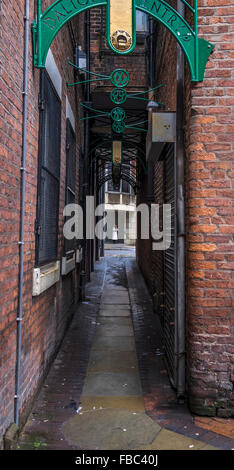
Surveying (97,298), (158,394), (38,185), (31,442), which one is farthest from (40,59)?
(97,298)

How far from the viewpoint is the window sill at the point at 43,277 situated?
11.6 ft

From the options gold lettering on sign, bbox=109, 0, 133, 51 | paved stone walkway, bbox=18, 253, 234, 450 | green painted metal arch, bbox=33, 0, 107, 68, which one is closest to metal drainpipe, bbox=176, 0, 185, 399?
paved stone walkway, bbox=18, 253, 234, 450

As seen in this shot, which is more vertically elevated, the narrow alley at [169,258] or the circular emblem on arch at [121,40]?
the circular emblem on arch at [121,40]

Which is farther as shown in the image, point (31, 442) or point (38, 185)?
point (38, 185)

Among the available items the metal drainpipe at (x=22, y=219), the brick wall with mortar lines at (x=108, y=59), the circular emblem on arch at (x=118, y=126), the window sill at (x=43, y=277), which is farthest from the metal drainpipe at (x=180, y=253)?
the brick wall with mortar lines at (x=108, y=59)

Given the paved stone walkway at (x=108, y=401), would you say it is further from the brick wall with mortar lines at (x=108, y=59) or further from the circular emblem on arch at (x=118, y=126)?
the brick wall with mortar lines at (x=108, y=59)

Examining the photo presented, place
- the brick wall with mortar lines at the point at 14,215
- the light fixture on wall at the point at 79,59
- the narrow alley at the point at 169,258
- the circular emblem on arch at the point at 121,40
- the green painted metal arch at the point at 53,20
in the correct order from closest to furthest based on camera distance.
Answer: the brick wall with mortar lines at the point at 14,215 → the narrow alley at the point at 169,258 → the green painted metal arch at the point at 53,20 → the circular emblem on arch at the point at 121,40 → the light fixture on wall at the point at 79,59

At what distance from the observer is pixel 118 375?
14.4ft

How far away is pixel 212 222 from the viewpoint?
338cm

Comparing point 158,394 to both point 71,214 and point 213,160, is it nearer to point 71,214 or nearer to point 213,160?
point 213,160

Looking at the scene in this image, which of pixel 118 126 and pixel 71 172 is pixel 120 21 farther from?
pixel 118 126

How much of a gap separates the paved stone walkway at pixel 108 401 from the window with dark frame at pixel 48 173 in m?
1.51

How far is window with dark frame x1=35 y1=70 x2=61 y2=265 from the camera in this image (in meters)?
3.74

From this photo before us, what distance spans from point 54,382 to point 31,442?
1273 mm
